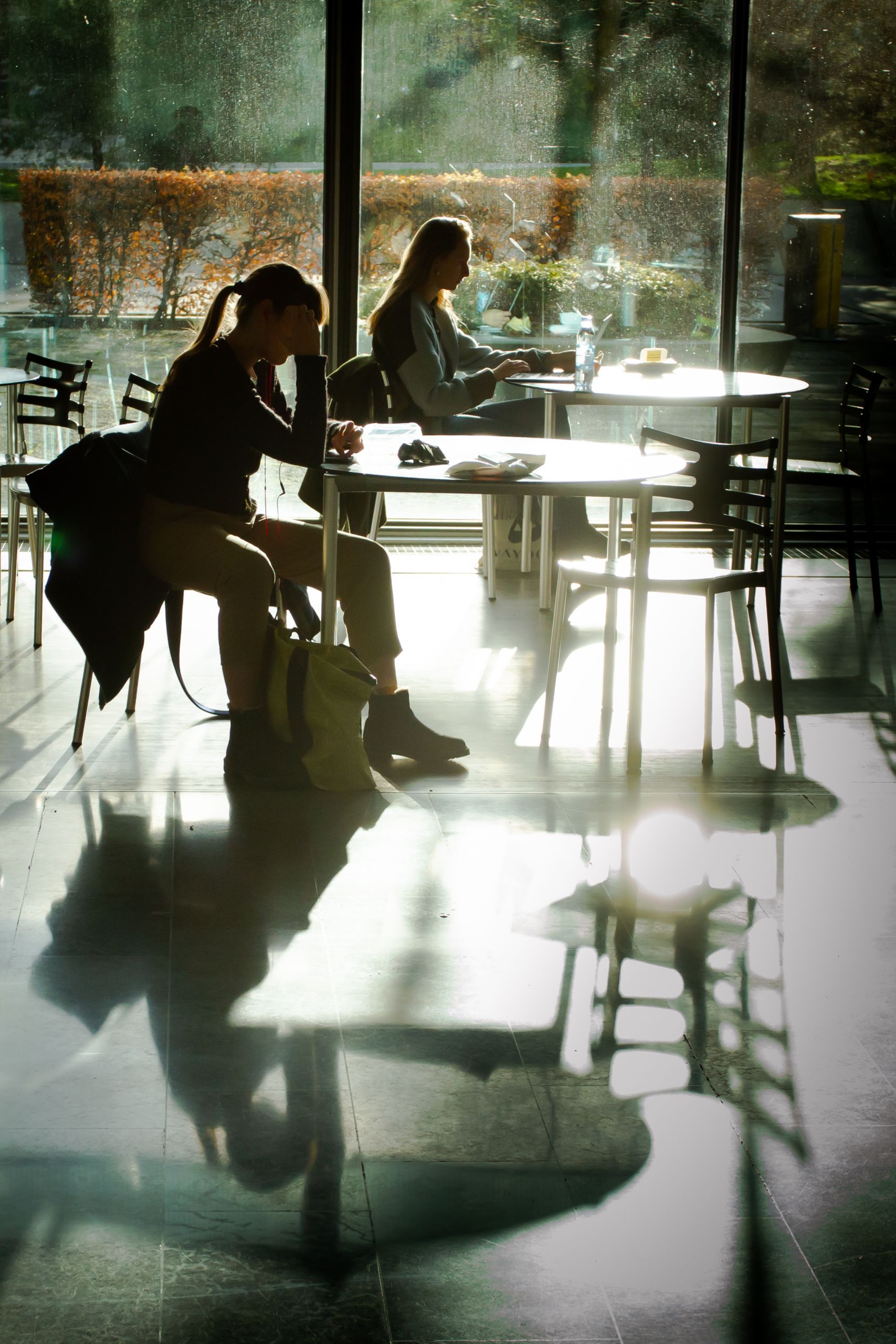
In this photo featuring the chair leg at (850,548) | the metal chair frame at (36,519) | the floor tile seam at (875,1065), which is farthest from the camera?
the chair leg at (850,548)

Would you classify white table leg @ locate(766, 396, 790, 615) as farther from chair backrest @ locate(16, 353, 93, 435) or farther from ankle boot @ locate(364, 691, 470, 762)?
chair backrest @ locate(16, 353, 93, 435)

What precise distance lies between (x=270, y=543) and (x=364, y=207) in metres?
3.29

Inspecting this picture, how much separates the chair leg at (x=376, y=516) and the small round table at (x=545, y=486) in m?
1.58

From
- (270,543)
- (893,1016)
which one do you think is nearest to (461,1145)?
(893,1016)

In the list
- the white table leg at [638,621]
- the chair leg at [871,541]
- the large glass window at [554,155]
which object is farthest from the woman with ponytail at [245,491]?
the large glass window at [554,155]

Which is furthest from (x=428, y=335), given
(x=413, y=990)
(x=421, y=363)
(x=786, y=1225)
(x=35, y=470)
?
(x=786, y=1225)

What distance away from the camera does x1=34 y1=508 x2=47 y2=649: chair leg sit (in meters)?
5.08

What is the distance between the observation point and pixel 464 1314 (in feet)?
5.98

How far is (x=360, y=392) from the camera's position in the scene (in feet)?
17.6

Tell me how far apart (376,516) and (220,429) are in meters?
2.12

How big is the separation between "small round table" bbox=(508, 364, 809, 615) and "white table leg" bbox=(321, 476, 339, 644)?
5.22 ft

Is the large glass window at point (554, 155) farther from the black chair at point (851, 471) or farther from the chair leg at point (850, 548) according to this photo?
the chair leg at point (850, 548)

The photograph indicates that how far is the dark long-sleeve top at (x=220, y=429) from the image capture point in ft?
12.3

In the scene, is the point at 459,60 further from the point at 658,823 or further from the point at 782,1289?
the point at 782,1289
